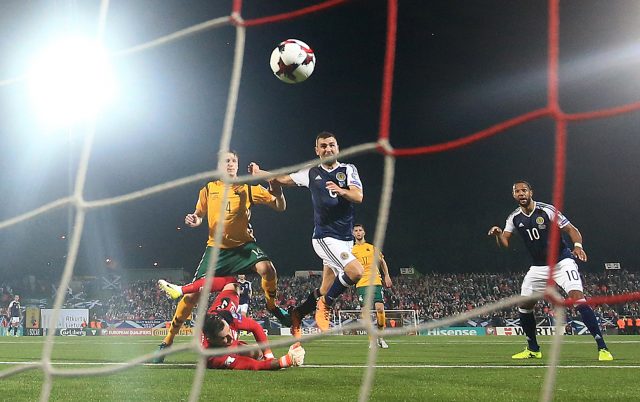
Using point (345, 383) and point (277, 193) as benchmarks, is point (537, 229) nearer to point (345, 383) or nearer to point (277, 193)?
point (277, 193)

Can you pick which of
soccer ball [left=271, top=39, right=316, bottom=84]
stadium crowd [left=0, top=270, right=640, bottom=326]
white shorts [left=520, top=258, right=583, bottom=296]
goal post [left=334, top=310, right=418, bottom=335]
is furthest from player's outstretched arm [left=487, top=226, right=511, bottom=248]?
stadium crowd [left=0, top=270, right=640, bottom=326]

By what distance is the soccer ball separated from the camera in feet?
16.8

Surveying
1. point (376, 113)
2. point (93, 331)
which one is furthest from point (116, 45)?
point (376, 113)

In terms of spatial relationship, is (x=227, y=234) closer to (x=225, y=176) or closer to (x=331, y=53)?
(x=225, y=176)

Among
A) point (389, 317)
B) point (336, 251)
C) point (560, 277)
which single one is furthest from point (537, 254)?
point (389, 317)

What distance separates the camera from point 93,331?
19.5 m

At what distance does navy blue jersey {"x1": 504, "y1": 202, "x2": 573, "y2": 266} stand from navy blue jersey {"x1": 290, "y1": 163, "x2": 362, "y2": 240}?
1857 mm

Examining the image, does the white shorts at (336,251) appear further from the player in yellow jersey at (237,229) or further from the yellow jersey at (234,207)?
the yellow jersey at (234,207)

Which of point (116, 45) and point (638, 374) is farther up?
point (116, 45)

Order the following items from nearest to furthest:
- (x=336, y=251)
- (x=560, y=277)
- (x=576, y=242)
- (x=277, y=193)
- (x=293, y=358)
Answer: (x=293, y=358) < (x=336, y=251) < (x=277, y=193) < (x=576, y=242) < (x=560, y=277)

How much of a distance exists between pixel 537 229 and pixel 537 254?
0.28 m

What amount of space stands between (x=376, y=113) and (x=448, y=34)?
15.2ft

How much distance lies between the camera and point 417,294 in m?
22.9

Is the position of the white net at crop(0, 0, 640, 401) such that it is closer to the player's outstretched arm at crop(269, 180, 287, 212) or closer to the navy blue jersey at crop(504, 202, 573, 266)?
the player's outstretched arm at crop(269, 180, 287, 212)
